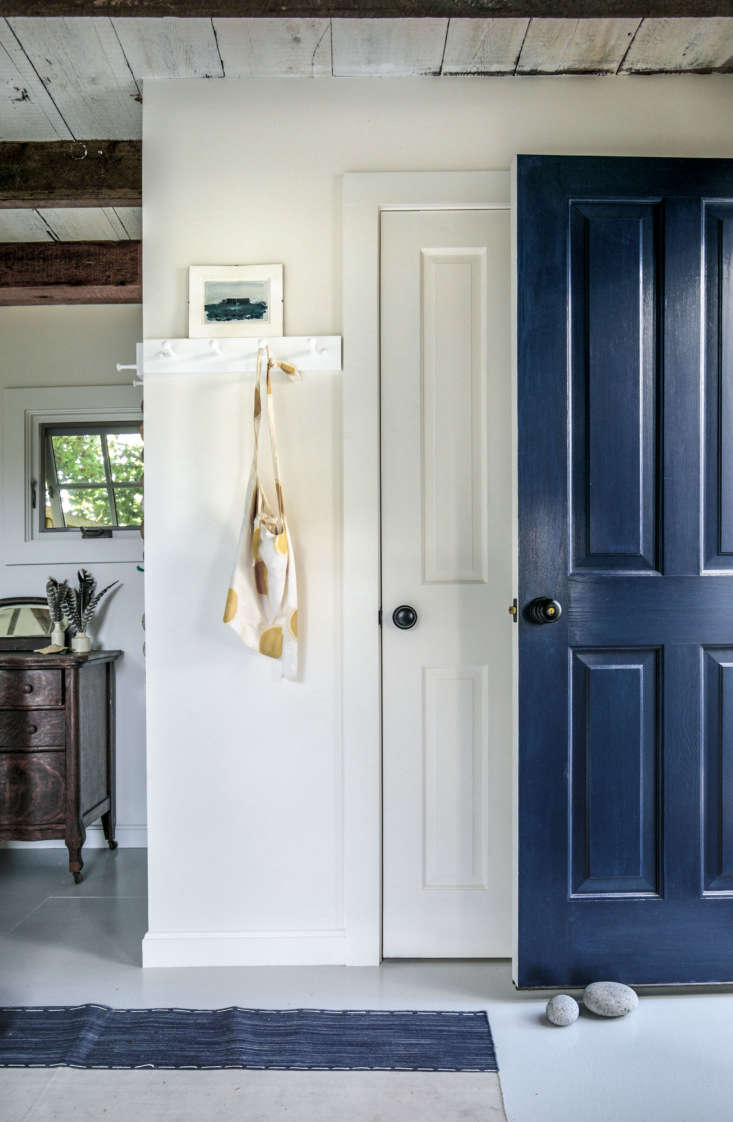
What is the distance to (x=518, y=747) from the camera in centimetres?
197

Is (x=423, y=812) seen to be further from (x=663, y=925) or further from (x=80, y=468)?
(x=80, y=468)

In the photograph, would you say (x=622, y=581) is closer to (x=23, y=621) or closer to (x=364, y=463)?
(x=364, y=463)

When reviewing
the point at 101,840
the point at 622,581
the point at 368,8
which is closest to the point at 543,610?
the point at 622,581

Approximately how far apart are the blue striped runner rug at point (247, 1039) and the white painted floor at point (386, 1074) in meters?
0.04

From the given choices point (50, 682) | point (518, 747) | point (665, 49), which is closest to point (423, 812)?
point (518, 747)

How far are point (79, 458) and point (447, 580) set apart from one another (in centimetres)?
193

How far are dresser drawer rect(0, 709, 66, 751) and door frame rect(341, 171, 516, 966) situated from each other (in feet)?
4.28

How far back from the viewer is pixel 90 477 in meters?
3.34

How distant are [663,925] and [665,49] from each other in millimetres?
2215

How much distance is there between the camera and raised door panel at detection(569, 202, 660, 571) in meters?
1.98

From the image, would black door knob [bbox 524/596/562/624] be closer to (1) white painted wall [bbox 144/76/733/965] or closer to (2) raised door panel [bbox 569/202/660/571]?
(2) raised door panel [bbox 569/202/660/571]

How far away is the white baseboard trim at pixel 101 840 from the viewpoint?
3.23 metres

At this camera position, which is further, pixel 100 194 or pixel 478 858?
pixel 100 194

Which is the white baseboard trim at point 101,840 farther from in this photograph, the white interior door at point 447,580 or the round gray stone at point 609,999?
the round gray stone at point 609,999
